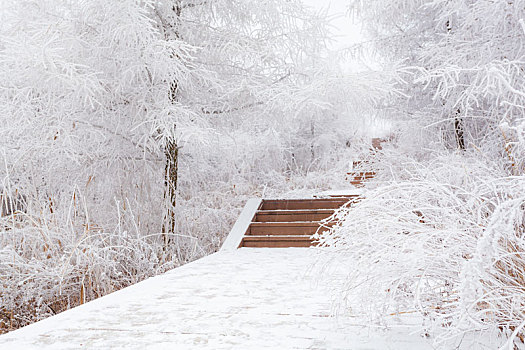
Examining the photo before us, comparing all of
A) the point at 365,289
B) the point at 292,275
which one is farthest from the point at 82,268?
the point at 365,289

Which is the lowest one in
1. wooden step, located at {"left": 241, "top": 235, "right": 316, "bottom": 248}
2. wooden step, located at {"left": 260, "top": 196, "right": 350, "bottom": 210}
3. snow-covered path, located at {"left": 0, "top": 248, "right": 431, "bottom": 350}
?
snow-covered path, located at {"left": 0, "top": 248, "right": 431, "bottom": 350}

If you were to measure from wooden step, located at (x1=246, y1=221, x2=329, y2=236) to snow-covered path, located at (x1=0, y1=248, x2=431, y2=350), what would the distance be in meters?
2.37

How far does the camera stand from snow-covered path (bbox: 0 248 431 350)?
90.0 inches

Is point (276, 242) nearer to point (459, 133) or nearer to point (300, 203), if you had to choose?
point (300, 203)

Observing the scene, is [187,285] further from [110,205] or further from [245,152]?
[245,152]

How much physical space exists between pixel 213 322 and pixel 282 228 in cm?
371

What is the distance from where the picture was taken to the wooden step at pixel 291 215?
6727 millimetres

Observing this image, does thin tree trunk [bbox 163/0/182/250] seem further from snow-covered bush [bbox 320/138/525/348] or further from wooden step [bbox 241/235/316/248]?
snow-covered bush [bbox 320/138/525/348]

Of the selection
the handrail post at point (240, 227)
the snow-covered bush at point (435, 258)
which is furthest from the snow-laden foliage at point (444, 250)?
the handrail post at point (240, 227)

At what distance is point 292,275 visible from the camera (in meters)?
4.01

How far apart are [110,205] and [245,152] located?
20.3 feet

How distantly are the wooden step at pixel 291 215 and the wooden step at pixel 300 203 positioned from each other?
39 centimetres

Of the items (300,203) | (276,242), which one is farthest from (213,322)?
(300,203)

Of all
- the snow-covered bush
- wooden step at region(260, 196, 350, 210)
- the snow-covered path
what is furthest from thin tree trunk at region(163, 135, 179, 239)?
the snow-covered bush
